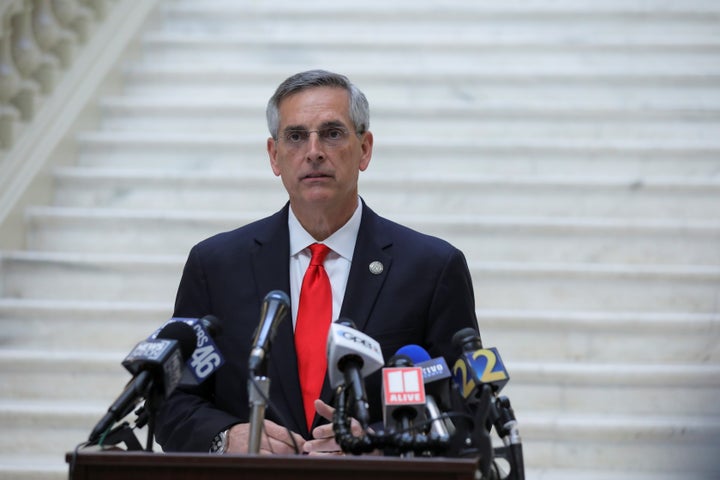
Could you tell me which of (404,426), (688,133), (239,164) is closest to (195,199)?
(239,164)

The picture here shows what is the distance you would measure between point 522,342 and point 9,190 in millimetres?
2938

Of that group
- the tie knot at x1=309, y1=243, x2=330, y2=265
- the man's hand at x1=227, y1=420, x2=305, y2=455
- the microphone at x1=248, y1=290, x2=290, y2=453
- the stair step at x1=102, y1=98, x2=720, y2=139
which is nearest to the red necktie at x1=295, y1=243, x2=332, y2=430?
the tie knot at x1=309, y1=243, x2=330, y2=265

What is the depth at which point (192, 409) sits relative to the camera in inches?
129

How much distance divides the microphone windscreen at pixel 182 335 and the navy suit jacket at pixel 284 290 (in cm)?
43

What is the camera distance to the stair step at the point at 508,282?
20.1 ft

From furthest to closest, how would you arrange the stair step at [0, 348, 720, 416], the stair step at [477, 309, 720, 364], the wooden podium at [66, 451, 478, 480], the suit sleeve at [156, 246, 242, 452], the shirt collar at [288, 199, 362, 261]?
the stair step at [477, 309, 720, 364], the stair step at [0, 348, 720, 416], the shirt collar at [288, 199, 362, 261], the suit sleeve at [156, 246, 242, 452], the wooden podium at [66, 451, 478, 480]

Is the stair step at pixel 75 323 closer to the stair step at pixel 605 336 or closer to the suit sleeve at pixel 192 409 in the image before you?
the stair step at pixel 605 336

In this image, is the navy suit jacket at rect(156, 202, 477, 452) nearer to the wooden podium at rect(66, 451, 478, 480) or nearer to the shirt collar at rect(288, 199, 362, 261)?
the shirt collar at rect(288, 199, 362, 261)

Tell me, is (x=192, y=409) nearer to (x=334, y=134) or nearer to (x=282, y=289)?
(x=282, y=289)

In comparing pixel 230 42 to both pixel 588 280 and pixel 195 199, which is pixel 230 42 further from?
pixel 588 280

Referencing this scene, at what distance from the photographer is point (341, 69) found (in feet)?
24.8

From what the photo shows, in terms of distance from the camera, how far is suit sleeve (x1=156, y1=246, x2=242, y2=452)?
10.5 ft

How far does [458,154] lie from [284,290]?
12.2ft

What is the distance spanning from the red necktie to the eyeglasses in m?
0.32
